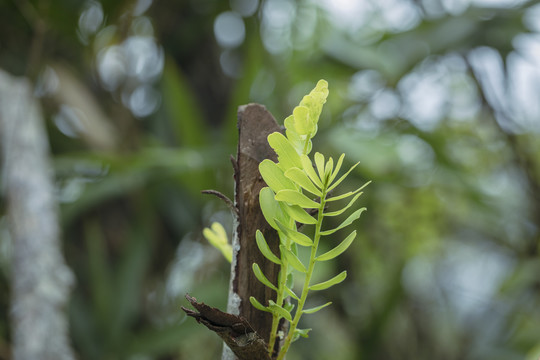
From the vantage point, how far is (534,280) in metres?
0.83

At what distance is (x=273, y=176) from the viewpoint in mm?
130

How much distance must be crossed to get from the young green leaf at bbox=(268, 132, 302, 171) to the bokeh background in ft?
1.58

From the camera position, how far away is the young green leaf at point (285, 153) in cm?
13

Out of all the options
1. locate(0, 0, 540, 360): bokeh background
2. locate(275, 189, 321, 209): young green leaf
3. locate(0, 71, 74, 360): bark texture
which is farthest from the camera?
locate(0, 0, 540, 360): bokeh background

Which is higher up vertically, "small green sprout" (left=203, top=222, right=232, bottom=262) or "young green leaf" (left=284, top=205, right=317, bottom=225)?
"young green leaf" (left=284, top=205, right=317, bottom=225)

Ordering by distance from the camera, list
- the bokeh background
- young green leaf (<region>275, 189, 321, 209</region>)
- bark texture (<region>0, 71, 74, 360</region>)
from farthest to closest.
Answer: the bokeh background → bark texture (<region>0, 71, 74, 360</region>) → young green leaf (<region>275, 189, 321, 209</region>)

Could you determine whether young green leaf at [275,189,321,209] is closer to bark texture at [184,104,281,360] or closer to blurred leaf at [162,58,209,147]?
bark texture at [184,104,281,360]

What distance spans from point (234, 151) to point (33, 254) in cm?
34

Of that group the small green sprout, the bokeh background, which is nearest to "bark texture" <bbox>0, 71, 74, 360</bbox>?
the bokeh background

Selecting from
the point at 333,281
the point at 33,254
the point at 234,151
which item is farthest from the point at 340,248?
the point at 234,151

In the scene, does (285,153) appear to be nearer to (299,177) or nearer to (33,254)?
(299,177)

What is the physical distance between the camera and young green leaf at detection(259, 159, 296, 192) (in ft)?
0.42

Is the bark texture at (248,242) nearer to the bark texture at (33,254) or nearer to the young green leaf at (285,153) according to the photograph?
the young green leaf at (285,153)

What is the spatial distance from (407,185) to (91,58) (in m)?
0.57
